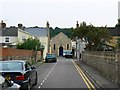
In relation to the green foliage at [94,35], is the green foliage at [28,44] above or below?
below

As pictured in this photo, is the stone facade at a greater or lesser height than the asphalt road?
greater

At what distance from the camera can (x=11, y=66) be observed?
16984mm

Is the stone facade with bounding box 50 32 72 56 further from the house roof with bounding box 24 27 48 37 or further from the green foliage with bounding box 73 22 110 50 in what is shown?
the green foliage with bounding box 73 22 110 50

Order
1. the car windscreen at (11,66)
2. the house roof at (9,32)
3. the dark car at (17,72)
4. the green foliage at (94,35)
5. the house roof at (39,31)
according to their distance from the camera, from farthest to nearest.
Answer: the house roof at (39,31), the house roof at (9,32), the green foliage at (94,35), the car windscreen at (11,66), the dark car at (17,72)

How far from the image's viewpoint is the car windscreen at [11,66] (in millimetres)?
16578

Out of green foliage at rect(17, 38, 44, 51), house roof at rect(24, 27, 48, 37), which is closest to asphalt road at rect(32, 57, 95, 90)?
green foliage at rect(17, 38, 44, 51)

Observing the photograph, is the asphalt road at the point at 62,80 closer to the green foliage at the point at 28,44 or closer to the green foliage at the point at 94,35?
the green foliage at the point at 94,35

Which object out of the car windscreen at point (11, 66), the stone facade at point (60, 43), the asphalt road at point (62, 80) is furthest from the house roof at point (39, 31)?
the car windscreen at point (11, 66)

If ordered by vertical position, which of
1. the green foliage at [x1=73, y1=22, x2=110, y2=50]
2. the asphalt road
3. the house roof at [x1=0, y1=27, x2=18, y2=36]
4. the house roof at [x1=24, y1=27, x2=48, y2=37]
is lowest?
the asphalt road

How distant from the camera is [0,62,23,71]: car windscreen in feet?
54.4

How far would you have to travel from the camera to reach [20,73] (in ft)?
52.7

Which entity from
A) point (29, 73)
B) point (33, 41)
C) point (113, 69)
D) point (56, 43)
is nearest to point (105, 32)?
point (33, 41)

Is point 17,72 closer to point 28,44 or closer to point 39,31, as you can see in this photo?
point 28,44

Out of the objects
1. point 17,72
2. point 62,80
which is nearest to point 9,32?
point 62,80
